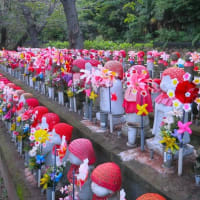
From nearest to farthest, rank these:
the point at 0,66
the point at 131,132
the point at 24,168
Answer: the point at 131,132 → the point at 24,168 → the point at 0,66

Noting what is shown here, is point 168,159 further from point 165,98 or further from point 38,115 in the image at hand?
point 38,115

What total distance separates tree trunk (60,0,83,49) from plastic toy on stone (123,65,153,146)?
4694 mm

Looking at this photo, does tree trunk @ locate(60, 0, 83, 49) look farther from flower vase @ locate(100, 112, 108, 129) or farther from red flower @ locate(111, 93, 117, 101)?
red flower @ locate(111, 93, 117, 101)

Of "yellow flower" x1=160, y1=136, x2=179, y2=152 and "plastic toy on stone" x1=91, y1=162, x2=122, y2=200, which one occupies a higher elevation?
"yellow flower" x1=160, y1=136, x2=179, y2=152

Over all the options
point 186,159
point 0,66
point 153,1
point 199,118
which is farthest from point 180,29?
point 186,159

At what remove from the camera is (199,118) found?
9.46ft

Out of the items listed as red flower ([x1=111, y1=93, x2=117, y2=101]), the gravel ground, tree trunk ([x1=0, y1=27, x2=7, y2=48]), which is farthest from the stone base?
tree trunk ([x1=0, y1=27, x2=7, y2=48])

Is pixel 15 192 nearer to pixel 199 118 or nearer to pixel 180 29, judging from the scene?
pixel 199 118

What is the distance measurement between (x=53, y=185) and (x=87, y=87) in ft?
4.73

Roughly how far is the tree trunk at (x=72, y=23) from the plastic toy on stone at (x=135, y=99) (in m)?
4.69

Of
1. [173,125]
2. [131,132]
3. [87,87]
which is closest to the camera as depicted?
[173,125]

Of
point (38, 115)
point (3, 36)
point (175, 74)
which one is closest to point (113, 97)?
point (175, 74)

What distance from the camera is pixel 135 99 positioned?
2396 millimetres

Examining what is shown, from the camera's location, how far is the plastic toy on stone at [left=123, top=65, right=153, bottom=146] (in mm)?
2125
